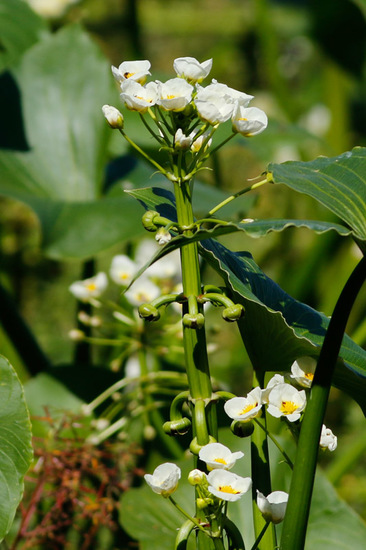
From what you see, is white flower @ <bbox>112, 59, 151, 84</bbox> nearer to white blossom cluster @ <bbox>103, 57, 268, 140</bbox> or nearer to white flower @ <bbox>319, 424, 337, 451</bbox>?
white blossom cluster @ <bbox>103, 57, 268, 140</bbox>

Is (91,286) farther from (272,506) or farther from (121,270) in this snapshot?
(272,506)

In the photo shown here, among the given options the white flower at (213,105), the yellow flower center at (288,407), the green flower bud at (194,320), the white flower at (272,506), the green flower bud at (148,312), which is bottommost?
the white flower at (272,506)

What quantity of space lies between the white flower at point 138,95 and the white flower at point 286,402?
155 mm

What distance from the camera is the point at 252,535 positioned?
60cm

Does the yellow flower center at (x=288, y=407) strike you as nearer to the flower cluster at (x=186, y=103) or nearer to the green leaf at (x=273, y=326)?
the green leaf at (x=273, y=326)

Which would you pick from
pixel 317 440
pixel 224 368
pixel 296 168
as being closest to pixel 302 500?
pixel 317 440

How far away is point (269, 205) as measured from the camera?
1.87 m

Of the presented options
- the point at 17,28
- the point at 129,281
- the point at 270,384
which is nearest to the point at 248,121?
the point at 270,384

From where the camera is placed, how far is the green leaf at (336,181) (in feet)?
1.19

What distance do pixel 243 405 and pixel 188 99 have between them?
6.1 inches

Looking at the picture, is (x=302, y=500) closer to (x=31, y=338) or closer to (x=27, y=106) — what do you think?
(x=31, y=338)

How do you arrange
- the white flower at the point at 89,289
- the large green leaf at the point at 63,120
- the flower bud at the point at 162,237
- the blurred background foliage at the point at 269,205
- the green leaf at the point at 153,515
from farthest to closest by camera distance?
the blurred background foliage at the point at 269,205 < the large green leaf at the point at 63,120 < the white flower at the point at 89,289 < the green leaf at the point at 153,515 < the flower bud at the point at 162,237

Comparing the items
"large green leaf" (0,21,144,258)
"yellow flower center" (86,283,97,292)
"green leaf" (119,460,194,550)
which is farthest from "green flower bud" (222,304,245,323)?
"large green leaf" (0,21,144,258)

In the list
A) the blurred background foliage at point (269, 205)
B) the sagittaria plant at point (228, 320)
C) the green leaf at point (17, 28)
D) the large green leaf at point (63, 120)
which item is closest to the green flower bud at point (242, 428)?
the sagittaria plant at point (228, 320)
